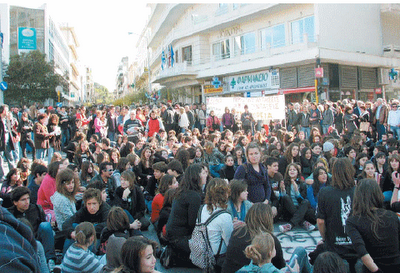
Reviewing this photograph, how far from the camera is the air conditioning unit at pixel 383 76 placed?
25000 millimetres

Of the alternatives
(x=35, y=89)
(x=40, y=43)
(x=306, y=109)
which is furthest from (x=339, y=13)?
(x=40, y=43)

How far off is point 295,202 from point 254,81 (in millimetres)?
19716

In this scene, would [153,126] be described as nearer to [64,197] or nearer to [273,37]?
[64,197]

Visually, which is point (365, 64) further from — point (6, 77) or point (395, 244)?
point (6, 77)

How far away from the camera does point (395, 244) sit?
3.44 metres

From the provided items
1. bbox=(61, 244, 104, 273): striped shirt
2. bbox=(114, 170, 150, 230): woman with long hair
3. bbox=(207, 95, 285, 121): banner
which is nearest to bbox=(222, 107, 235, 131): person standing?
bbox=(207, 95, 285, 121): banner

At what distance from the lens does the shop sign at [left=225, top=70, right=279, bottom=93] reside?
2419 cm

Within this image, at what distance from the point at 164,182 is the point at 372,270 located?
10.3ft

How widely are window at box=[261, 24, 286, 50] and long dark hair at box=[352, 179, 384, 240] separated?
21.4 m

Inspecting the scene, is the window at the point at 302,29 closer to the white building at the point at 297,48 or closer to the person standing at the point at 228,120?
the white building at the point at 297,48

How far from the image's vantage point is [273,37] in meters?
24.7

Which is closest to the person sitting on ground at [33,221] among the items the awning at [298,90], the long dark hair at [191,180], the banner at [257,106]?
the long dark hair at [191,180]

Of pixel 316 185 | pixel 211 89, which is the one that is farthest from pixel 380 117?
pixel 211 89

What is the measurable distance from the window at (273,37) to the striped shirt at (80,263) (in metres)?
21.8
